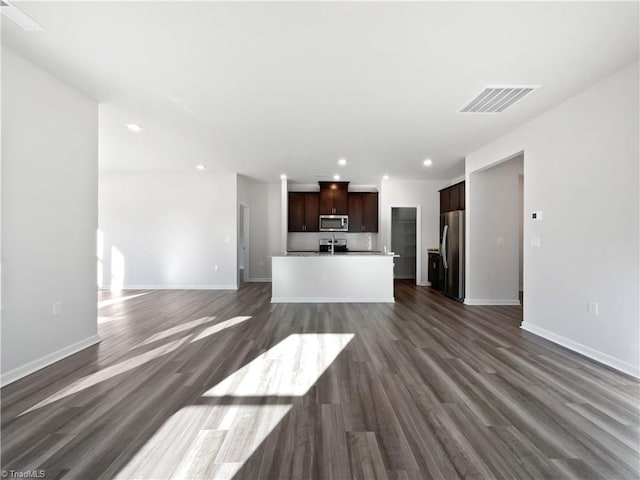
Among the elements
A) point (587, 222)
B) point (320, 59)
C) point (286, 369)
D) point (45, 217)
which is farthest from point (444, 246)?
point (45, 217)

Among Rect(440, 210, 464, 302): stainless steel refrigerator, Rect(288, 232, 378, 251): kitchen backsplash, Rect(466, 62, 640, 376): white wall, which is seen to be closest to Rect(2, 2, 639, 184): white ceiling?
Rect(466, 62, 640, 376): white wall

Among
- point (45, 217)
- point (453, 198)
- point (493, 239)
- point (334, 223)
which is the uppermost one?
point (453, 198)

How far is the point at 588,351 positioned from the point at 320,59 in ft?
12.5

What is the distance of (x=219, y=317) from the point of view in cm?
455

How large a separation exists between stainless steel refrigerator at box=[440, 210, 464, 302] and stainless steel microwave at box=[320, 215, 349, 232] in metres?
2.47

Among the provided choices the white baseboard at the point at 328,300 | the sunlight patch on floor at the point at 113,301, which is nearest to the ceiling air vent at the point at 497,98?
the white baseboard at the point at 328,300

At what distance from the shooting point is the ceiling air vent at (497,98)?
301 cm

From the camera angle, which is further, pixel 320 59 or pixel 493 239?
pixel 493 239

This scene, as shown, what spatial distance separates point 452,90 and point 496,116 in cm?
108

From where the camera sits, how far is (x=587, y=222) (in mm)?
3090

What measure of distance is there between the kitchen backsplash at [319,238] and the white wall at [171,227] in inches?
73.6

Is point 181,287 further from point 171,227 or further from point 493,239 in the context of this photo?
point 493,239

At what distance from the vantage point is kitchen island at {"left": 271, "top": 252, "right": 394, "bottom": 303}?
5.75m

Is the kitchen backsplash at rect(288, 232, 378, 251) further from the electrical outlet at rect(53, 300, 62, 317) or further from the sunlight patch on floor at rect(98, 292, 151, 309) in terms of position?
the electrical outlet at rect(53, 300, 62, 317)
